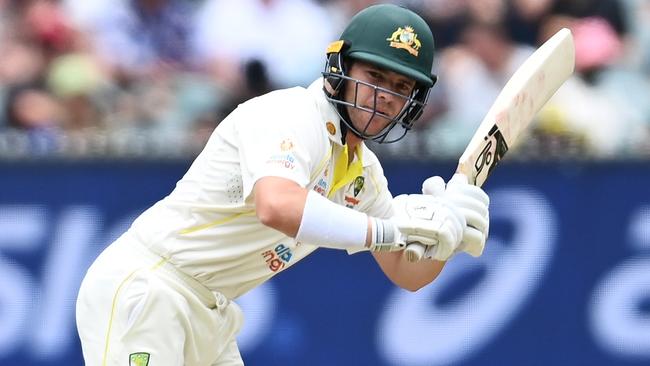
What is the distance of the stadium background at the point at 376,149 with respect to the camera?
6.11 meters

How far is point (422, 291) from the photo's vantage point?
6.20m

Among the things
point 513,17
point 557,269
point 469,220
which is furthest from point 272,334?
point 469,220

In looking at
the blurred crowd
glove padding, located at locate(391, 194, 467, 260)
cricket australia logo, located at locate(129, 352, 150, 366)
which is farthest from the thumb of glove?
the blurred crowd

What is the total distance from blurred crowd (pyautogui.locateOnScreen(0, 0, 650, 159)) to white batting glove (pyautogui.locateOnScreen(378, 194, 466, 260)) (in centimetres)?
268

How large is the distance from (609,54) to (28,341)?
303 cm

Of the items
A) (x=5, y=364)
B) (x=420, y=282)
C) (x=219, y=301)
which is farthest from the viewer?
(x=5, y=364)

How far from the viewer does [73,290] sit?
20.2 ft

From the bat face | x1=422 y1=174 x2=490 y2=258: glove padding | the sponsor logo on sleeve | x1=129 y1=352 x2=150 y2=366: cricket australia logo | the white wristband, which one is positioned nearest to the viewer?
the white wristband

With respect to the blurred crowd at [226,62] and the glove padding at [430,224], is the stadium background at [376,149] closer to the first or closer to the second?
the blurred crowd at [226,62]

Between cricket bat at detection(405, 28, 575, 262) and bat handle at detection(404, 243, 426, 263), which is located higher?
cricket bat at detection(405, 28, 575, 262)

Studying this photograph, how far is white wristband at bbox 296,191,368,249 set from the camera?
11.1 ft

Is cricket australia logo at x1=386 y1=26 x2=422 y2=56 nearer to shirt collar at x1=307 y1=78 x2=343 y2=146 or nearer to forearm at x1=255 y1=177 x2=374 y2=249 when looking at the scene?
shirt collar at x1=307 y1=78 x2=343 y2=146

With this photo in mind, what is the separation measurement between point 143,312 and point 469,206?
0.97m

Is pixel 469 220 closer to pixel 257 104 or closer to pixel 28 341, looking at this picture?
pixel 257 104
